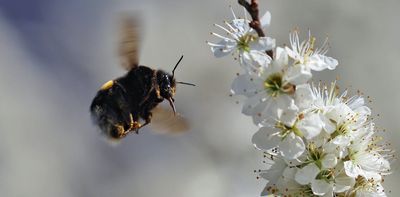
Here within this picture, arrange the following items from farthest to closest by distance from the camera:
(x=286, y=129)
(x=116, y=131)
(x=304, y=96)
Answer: (x=116, y=131)
(x=286, y=129)
(x=304, y=96)

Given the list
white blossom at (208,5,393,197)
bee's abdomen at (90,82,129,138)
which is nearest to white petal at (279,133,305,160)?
white blossom at (208,5,393,197)

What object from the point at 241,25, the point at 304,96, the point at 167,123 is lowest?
the point at 167,123

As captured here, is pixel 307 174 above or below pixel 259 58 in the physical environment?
below

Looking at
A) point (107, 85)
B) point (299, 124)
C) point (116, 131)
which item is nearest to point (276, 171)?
point (299, 124)

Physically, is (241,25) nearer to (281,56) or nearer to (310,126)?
(281,56)

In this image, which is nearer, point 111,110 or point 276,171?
point 276,171

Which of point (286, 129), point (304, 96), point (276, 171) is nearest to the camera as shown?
point (304, 96)

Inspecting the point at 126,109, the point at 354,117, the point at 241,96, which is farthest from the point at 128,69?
the point at 354,117
